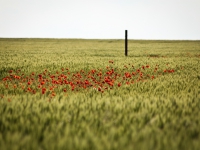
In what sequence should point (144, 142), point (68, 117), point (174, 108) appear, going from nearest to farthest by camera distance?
point (144, 142) < point (68, 117) < point (174, 108)

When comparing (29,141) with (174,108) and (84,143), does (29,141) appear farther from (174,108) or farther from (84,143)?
(174,108)

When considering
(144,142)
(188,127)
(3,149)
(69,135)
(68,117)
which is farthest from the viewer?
(68,117)

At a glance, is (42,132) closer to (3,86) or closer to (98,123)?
(98,123)

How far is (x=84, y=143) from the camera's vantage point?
1865 mm

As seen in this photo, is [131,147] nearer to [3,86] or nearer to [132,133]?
[132,133]

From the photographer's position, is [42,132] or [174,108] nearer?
[42,132]

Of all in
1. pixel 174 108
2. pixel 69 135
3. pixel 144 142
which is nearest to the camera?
pixel 144 142

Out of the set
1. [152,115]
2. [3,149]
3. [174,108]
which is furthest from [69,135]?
[174,108]

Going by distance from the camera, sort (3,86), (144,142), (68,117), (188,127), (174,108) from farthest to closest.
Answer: (3,86) < (174,108) < (68,117) < (188,127) < (144,142)

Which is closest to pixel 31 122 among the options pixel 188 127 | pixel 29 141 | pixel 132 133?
pixel 29 141

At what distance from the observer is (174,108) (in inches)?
123

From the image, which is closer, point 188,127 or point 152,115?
point 188,127

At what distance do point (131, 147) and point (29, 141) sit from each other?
3.63 feet

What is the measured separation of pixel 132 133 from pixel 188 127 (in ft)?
2.78
